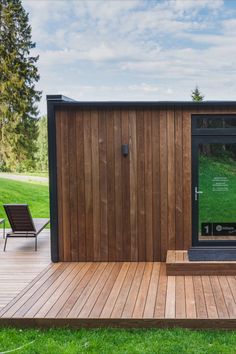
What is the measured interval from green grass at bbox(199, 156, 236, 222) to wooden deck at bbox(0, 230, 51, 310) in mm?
2473

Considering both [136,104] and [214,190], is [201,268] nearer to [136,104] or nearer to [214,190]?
[214,190]

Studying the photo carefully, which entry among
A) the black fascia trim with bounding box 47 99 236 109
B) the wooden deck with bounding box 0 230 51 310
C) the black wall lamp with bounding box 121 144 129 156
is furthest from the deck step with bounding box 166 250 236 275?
the black fascia trim with bounding box 47 99 236 109

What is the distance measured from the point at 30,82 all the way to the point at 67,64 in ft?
19.5

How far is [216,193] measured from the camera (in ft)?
19.3

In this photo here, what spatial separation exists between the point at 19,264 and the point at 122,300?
216 cm

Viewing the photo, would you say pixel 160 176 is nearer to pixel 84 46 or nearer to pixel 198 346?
pixel 198 346

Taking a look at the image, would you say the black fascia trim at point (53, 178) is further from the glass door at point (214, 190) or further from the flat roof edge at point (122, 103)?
the glass door at point (214, 190)

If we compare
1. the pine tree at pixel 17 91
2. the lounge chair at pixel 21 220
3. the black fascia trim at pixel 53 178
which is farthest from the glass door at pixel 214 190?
the pine tree at pixel 17 91

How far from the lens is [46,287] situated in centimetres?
487

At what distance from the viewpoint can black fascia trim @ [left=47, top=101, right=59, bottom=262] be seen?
5.93 meters

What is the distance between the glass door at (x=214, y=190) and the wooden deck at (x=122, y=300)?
88 centimetres

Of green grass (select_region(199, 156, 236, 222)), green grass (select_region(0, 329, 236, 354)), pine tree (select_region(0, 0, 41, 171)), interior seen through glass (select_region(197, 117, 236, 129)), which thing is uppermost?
pine tree (select_region(0, 0, 41, 171))

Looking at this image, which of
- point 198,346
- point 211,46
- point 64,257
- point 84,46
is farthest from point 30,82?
point 198,346

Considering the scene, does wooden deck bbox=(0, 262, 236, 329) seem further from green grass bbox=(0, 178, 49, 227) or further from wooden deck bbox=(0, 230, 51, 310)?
green grass bbox=(0, 178, 49, 227)
